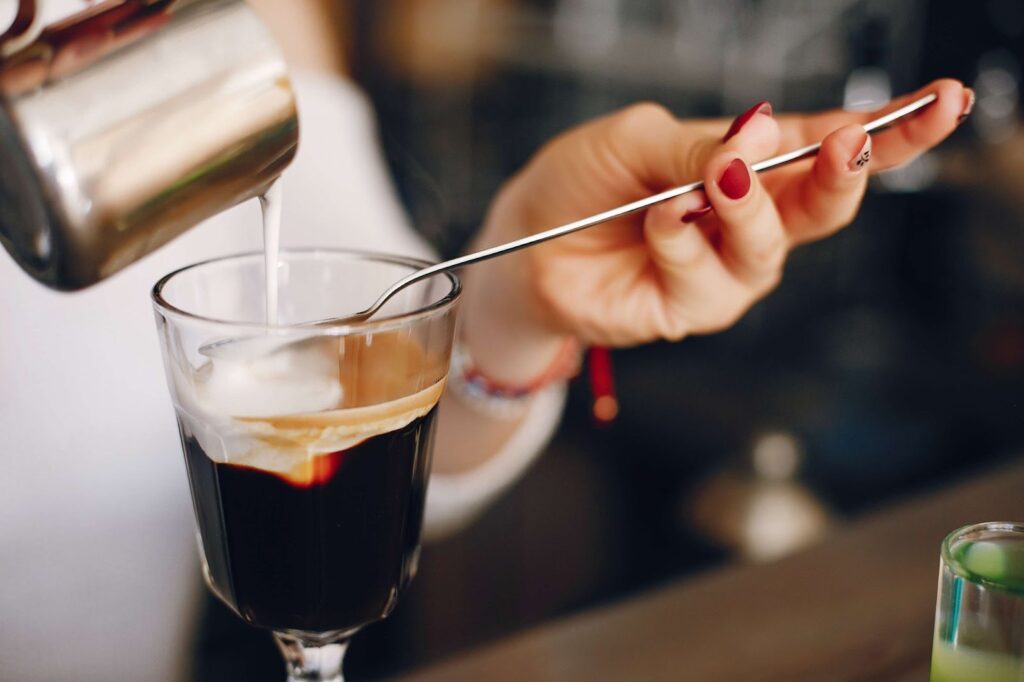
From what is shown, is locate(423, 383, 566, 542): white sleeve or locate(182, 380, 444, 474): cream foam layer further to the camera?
locate(423, 383, 566, 542): white sleeve

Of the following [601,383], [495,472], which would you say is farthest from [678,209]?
[495,472]

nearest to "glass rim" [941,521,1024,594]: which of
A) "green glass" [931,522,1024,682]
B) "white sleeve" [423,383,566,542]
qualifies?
"green glass" [931,522,1024,682]

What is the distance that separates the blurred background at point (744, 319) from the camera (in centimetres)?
164

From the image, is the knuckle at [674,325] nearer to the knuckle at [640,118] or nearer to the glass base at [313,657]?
the knuckle at [640,118]

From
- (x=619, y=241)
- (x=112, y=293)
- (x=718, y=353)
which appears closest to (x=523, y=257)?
(x=619, y=241)

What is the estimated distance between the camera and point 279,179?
39cm

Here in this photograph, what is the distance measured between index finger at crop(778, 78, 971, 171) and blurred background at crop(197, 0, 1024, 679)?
0.94 meters

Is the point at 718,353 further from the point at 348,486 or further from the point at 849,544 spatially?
the point at 348,486

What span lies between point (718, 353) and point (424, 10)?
1.03 metres

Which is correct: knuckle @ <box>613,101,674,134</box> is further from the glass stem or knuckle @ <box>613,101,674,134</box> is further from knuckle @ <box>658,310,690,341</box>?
the glass stem

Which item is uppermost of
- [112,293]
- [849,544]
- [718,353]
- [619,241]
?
[619,241]

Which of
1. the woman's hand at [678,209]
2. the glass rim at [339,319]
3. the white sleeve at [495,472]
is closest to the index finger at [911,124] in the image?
the woman's hand at [678,209]

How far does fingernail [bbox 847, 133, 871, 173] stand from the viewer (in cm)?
40

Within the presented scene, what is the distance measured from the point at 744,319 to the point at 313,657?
75.3 inches
